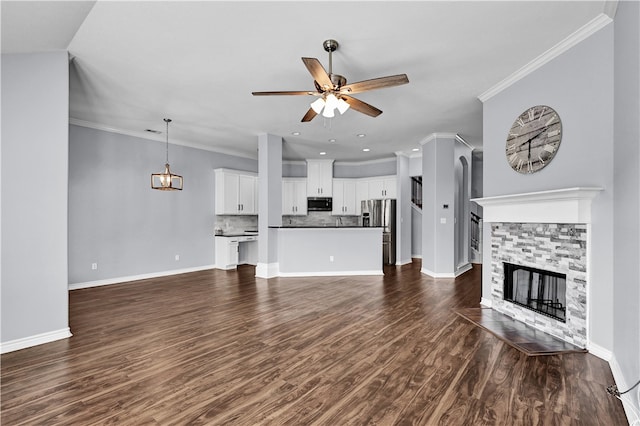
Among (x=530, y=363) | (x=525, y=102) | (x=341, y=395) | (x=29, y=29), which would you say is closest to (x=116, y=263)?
(x=29, y=29)

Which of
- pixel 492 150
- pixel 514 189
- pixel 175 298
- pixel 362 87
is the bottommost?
pixel 175 298

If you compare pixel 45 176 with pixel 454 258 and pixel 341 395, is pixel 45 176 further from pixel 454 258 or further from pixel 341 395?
pixel 454 258

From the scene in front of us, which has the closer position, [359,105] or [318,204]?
[359,105]

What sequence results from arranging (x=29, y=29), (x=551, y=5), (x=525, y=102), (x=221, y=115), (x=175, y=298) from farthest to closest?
(x=221, y=115) → (x=175, y=298) → (x=525, y=102) → (x=29, y=29) → (x=551, y=5)

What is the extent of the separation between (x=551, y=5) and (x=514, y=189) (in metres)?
1.92

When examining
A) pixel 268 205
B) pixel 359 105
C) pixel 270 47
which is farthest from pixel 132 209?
pixel 359 105

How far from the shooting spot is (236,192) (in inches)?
316

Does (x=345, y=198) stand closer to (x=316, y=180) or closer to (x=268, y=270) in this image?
(x=316, y=180)

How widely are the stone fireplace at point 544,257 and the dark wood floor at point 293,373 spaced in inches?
18.6

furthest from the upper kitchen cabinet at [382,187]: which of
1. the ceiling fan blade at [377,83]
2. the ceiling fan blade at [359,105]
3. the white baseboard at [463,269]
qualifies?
the ceiling fan blade at [377,83]

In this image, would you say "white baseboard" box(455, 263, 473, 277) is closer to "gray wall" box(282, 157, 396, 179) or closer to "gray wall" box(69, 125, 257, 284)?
"gray wall" box(282, 157, 396, 179)

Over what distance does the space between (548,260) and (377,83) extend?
98.8 inches

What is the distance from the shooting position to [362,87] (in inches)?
115

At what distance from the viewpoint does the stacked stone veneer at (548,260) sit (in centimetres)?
296
